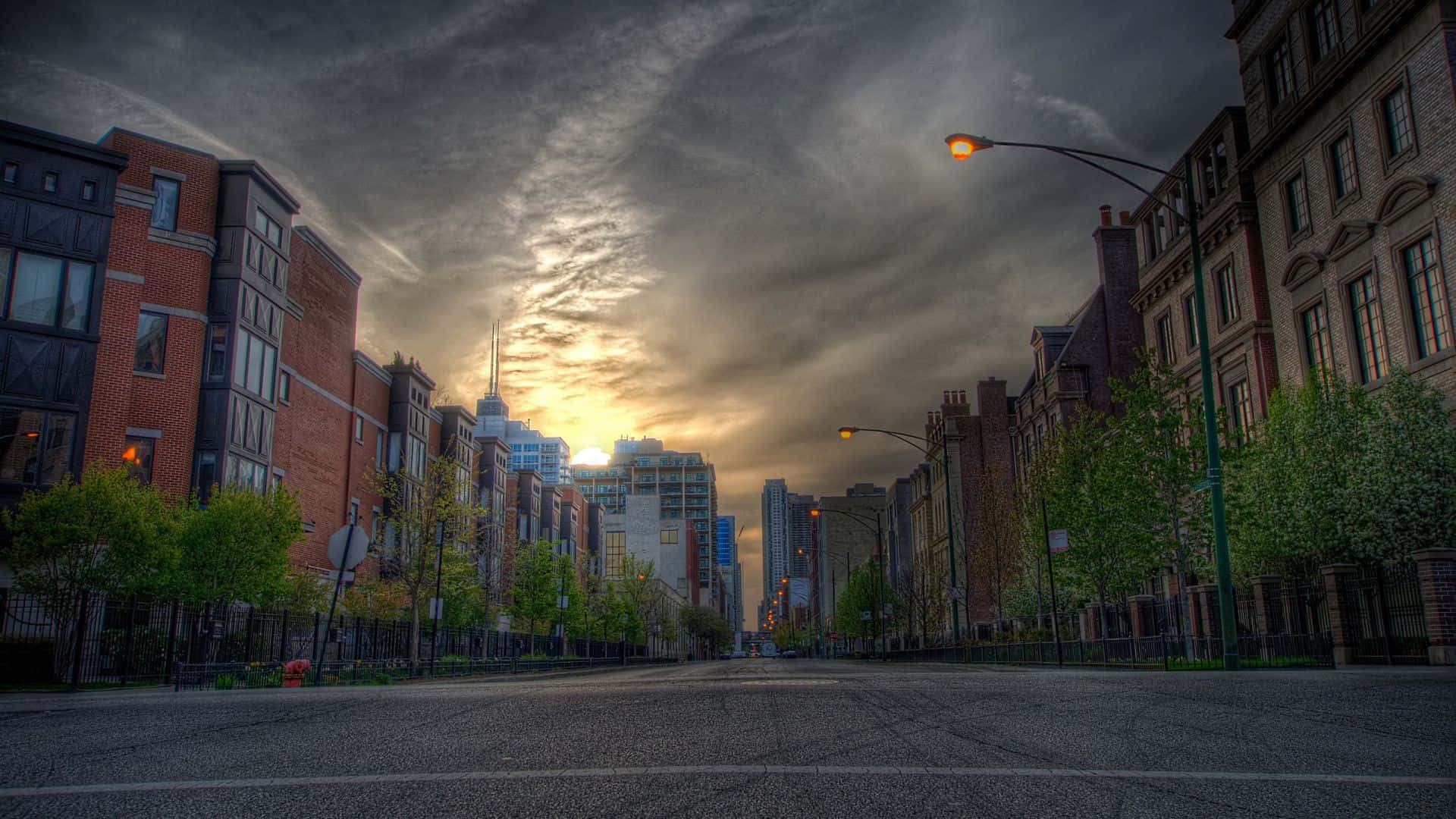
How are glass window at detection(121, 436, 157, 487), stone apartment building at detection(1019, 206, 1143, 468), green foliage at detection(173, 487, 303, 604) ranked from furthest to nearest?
stone apartment building at detection(1019, 206, 1143, 468) < glass window at detection(121, 436, 157, 487) < green foliage at detection(173, 487, 303, 604)

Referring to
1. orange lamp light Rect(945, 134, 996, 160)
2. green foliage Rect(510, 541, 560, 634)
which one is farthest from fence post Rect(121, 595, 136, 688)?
green foliage Rect(510, 541, 560, 634)

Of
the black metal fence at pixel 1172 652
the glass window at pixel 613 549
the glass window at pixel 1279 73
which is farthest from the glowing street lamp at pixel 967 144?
the glass window at pixel 613 549

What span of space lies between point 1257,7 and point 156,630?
43855mm

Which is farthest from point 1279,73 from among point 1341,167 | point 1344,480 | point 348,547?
point 348,547

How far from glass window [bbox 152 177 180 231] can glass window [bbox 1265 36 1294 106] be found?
4444 cm

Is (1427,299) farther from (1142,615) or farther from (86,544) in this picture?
(86,544)

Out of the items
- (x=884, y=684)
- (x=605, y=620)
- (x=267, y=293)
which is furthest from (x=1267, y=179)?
(x=605, y=620)

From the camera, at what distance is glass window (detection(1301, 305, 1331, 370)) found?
3309 centimetres

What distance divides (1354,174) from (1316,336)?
5.69m

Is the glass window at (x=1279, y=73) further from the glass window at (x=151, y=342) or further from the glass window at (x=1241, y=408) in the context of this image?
the glass window at (x=151, y=342)

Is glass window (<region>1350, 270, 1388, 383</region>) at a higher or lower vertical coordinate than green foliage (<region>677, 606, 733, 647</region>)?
higher

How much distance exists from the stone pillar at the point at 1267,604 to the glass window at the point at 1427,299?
8402 millimetres

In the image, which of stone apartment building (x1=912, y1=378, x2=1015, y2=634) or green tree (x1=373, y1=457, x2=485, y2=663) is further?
stone apartment building (x1=912, y1=378, x2=1015, y2=634)

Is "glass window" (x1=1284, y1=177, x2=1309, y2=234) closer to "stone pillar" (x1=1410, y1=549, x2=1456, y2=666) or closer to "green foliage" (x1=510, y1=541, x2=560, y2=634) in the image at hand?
"stone pillar" (x1=1410, y1=549, x2=1456, y2=666)
